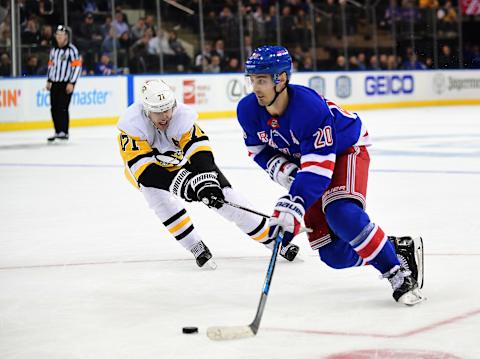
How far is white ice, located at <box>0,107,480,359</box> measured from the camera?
118 inches

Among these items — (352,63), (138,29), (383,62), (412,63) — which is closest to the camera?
(138,29)

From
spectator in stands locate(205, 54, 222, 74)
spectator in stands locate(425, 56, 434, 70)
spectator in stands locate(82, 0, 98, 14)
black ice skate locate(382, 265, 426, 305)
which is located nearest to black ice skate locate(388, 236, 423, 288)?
black ice skate locate(382, 265, 426, 305)

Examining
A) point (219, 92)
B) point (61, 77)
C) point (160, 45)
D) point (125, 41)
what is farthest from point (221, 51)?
point (61, 77)

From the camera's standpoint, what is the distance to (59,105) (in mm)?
11797

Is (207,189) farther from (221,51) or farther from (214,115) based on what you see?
(221,51)

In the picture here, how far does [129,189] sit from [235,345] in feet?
14.9

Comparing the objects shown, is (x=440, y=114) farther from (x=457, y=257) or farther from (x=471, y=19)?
(x=457, y=257)

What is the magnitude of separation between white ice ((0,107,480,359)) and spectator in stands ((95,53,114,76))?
717cm

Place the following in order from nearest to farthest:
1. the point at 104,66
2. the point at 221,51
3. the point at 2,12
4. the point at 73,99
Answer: the point at 2,12 → the point at 73,99 → the point at 104,66 → the point at 221,51

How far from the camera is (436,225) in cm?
538

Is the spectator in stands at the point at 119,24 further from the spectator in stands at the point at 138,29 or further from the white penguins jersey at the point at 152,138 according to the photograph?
the white penguins jersey at the point at 152,138

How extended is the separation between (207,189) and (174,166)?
1.58 ft

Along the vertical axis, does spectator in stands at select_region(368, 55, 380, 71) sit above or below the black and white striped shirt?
above

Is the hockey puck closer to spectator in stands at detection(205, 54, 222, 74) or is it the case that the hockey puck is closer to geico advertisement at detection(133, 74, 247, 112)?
geico advertisement at detection(133, 74, 247, 112)
